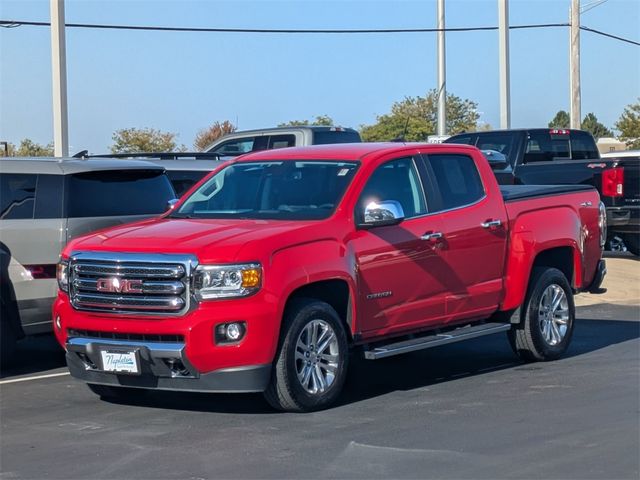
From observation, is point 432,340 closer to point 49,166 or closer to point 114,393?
point 114,393

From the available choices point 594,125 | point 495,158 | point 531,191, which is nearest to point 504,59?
point 495,158

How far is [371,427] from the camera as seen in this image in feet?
24.7

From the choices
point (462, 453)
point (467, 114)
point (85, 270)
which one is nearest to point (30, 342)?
point (85, 270)

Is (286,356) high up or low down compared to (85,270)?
down

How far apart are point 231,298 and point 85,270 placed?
1216 millimetres

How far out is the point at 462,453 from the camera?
675 centimetres

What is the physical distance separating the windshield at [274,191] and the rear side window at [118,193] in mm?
1137

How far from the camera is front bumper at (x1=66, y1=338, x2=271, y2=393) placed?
752 cm

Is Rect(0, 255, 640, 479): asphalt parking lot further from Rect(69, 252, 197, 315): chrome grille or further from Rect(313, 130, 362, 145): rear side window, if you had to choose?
Rect(313, 130, 362, 145): rear side window

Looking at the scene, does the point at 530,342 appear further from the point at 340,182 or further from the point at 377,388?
the point at 340,182

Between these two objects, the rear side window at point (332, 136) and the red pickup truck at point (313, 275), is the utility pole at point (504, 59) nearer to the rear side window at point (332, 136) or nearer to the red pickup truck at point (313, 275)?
the rear side window at point (332, 136)

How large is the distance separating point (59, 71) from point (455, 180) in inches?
463

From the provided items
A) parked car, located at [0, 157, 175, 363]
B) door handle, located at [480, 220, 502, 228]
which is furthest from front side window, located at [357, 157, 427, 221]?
parked car, located at [0, 157, 175, 363]

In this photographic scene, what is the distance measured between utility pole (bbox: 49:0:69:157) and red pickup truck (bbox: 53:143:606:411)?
34.8 ft
